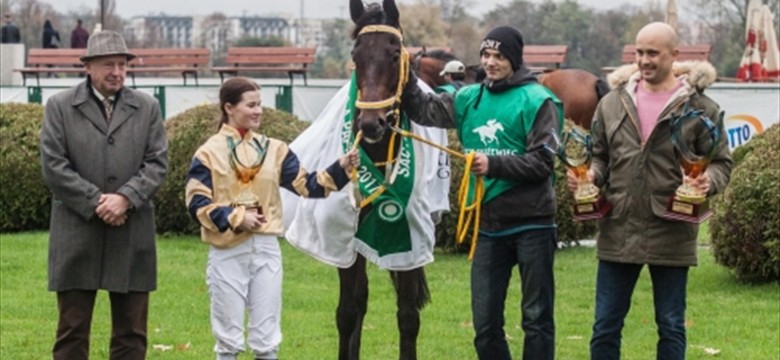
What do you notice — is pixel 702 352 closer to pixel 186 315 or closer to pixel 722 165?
pixel 722 165

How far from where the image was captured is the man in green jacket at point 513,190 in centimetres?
705

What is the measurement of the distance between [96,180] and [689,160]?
2.92 m

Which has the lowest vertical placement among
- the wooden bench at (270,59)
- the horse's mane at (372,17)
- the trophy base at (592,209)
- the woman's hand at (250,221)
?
the wooden bench at (270,59)

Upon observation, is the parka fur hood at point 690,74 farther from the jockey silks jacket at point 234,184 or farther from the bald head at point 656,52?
the jockey silks jacket at point 234,184

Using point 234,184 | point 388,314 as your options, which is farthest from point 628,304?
point 388,314

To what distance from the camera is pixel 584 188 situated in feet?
22.3

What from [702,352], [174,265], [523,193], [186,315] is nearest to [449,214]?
[174,265]

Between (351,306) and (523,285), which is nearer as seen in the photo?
(523,285)

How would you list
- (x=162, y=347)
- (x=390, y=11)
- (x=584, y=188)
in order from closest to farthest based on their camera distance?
(x=584, y=188) → (x=390, y=11) → (x=162, y=347)

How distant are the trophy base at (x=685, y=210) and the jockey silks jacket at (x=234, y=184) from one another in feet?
5.24

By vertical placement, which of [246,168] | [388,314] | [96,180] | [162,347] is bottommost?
[388,314]

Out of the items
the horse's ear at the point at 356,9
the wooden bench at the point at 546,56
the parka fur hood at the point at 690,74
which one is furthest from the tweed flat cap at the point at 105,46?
the wooden bench at the point at 546,56

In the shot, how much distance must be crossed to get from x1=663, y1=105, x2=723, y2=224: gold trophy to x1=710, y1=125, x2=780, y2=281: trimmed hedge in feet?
15.7

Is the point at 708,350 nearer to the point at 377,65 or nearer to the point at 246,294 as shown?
the point at 377,65
